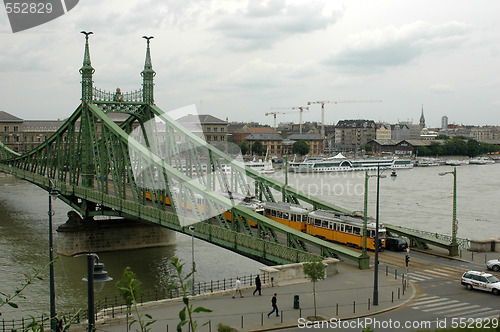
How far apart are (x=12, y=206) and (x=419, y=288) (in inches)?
2189

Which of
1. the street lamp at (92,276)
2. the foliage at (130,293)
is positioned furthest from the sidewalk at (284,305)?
the foliage at (130,293)

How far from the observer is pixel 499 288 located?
22625 millimetres

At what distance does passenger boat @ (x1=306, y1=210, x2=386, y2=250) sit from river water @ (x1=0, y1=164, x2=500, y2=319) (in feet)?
15.1

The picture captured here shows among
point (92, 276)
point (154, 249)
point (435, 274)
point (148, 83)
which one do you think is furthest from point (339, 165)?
point (92, 276)

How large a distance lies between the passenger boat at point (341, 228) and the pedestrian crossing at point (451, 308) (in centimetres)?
915

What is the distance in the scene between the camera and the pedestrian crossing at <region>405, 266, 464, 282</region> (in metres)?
25.3

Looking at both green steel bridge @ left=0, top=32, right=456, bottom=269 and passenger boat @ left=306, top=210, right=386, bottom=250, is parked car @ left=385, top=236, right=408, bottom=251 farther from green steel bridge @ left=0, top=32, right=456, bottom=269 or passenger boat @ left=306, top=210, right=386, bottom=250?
green steel bridge @ left=0, top=32, right=456, bottom=269

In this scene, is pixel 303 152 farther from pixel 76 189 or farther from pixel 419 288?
pixel 419 288

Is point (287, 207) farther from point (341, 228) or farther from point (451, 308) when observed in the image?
point (451, 308)

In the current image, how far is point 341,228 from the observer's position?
33062 mm

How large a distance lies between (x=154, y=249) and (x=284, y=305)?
77.3 ft

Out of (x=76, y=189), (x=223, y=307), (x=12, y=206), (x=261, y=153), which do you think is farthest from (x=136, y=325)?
(x=261, y=153)

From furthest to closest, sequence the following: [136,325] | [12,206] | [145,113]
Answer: [12,206] < [145,113] < [136,325]

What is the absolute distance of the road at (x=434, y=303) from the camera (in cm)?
1836
